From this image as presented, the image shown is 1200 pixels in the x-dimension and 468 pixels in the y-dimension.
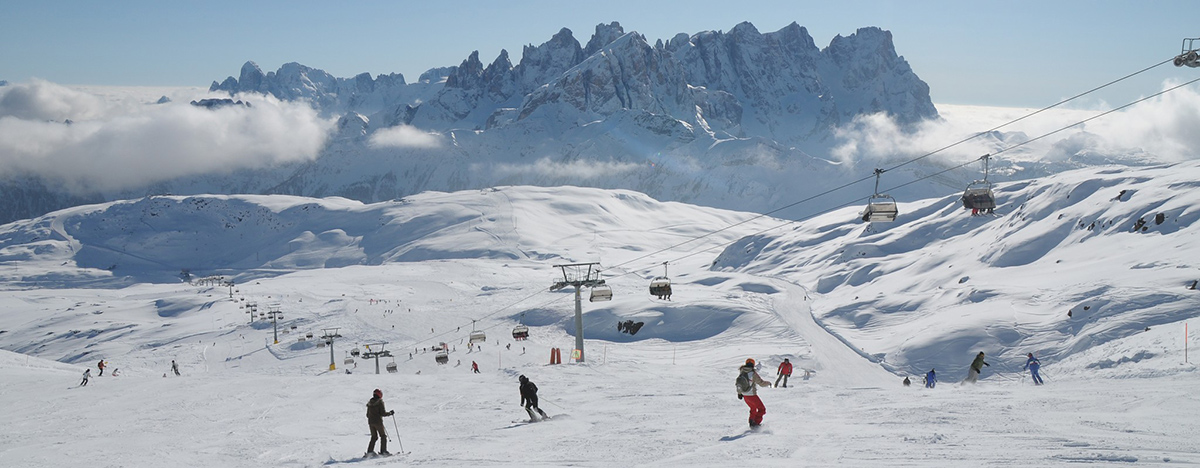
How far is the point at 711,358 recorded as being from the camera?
60656mm

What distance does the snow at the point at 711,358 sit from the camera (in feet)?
53.3

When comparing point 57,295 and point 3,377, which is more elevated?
point 57,295

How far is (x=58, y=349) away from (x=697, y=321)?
7227cm

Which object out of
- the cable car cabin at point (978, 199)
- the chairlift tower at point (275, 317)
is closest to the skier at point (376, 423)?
the cable car cabin at point (978, 199)

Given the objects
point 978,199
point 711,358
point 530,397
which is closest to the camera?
point 530,397

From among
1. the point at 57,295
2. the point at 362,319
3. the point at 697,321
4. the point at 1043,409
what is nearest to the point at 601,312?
the point at 697,321

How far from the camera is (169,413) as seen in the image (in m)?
23.7

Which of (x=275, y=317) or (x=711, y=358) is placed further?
Result: (x=275, y=317)

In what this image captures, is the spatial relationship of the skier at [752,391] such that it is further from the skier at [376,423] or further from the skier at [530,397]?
the skier at [376,423]

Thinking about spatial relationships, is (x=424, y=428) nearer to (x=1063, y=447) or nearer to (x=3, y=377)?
(x=1063, y=447)

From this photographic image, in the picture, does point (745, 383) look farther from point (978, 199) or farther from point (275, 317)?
point (275, 317)

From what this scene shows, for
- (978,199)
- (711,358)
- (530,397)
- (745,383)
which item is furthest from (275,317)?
(745,383)

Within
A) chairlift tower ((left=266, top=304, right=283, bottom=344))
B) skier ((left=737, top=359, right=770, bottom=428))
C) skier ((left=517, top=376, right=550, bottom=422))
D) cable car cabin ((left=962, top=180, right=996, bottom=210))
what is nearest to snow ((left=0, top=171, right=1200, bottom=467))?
skier ((left=517, top=376, right=550, bottom=422))

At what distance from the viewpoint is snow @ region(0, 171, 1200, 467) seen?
A: 16234 mm
